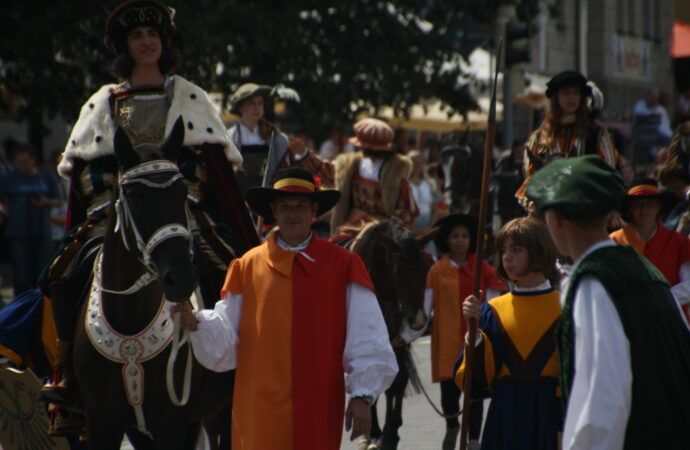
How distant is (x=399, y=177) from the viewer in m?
10.5

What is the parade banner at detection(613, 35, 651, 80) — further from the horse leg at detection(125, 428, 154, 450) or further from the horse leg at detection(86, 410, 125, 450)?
the horse leg at detection(86, 410, 125, 450)

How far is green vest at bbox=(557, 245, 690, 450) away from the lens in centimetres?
386

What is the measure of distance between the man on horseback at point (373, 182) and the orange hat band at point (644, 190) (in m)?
2.15

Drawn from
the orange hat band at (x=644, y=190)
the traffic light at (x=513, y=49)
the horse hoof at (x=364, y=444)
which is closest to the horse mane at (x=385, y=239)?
the horse hoof at (x=364, y=444)

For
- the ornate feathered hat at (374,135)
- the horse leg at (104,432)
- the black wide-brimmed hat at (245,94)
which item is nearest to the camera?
the horse leg at (104,432)

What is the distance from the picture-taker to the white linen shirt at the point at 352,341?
566 cm

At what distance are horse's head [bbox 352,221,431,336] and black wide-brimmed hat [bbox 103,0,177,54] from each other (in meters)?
2.69

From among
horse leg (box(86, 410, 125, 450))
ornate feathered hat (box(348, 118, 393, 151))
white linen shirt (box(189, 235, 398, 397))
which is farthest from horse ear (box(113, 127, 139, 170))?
ornate feathered hat (box(348, 118, 393, 151))

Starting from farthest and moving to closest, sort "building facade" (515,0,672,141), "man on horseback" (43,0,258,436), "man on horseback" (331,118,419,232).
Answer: "building facade" (515,0,672,141)
"man on horseback" (331,118,419,232)
"man on horseback" (43,0,258,436)

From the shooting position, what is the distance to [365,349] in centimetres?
575

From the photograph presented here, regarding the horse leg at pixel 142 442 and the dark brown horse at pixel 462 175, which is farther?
the dark brown horse at pixel 462 175

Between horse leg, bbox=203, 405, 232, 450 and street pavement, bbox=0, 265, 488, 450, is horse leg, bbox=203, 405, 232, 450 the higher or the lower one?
the higher one

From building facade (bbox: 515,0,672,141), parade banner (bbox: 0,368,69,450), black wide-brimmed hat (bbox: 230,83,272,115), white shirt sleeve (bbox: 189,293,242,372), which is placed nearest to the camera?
white shirt sleeve (bbox: 189,293,242,372)

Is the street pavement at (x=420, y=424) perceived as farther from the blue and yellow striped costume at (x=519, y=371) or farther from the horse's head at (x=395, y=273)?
the blue and yellow striped costume at (x=519, y=371)
